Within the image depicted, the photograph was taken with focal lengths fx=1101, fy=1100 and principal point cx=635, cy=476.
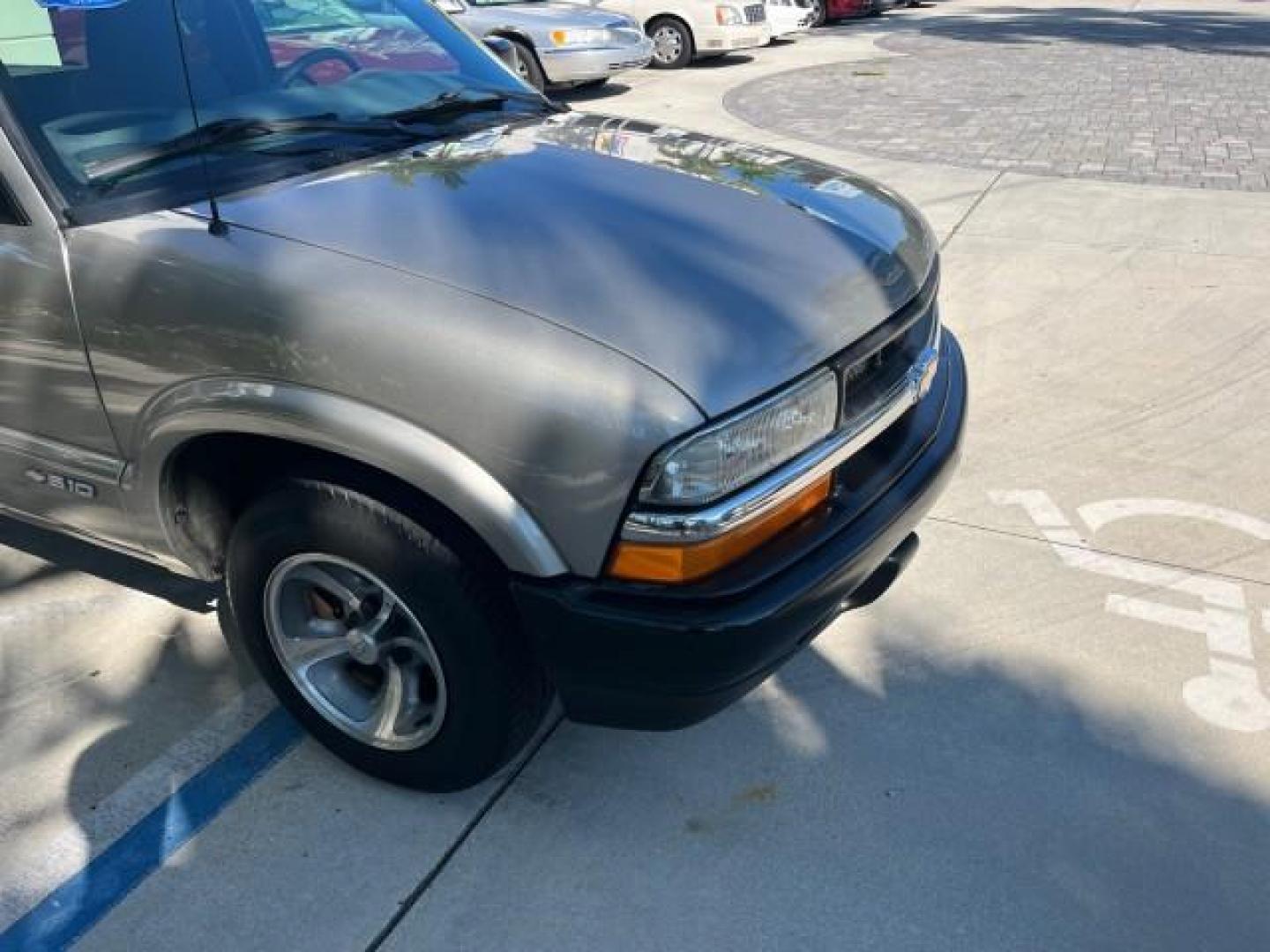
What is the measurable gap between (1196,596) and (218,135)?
9.94 ft

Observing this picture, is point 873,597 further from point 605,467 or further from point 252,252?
point 252,252

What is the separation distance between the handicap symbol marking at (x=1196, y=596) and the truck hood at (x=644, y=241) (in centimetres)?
122

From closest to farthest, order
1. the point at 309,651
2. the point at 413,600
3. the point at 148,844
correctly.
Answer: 1. the point at 413,600
2. the point at 148,844
3. the point at 309,651

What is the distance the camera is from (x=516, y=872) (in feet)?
7.99

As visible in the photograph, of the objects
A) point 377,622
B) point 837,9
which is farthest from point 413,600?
point 837,9

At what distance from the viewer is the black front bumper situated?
6.84 ft

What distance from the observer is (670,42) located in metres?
14.2

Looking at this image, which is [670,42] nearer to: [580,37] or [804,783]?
[580,37]

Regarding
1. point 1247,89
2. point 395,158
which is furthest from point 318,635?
point 1247,89

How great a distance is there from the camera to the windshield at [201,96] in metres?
2.52

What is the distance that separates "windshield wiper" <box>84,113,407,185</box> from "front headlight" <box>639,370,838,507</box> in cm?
143

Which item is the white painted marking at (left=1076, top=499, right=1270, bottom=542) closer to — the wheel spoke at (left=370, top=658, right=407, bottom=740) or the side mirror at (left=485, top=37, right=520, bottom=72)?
the wheel spoke at (left=370, top=658, right=407, bottom=740)

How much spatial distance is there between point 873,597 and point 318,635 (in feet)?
4.42

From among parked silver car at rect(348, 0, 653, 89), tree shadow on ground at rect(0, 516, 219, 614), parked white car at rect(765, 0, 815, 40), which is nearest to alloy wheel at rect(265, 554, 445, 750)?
tree shadow on ground at rect(0, 516, 219, 614)
